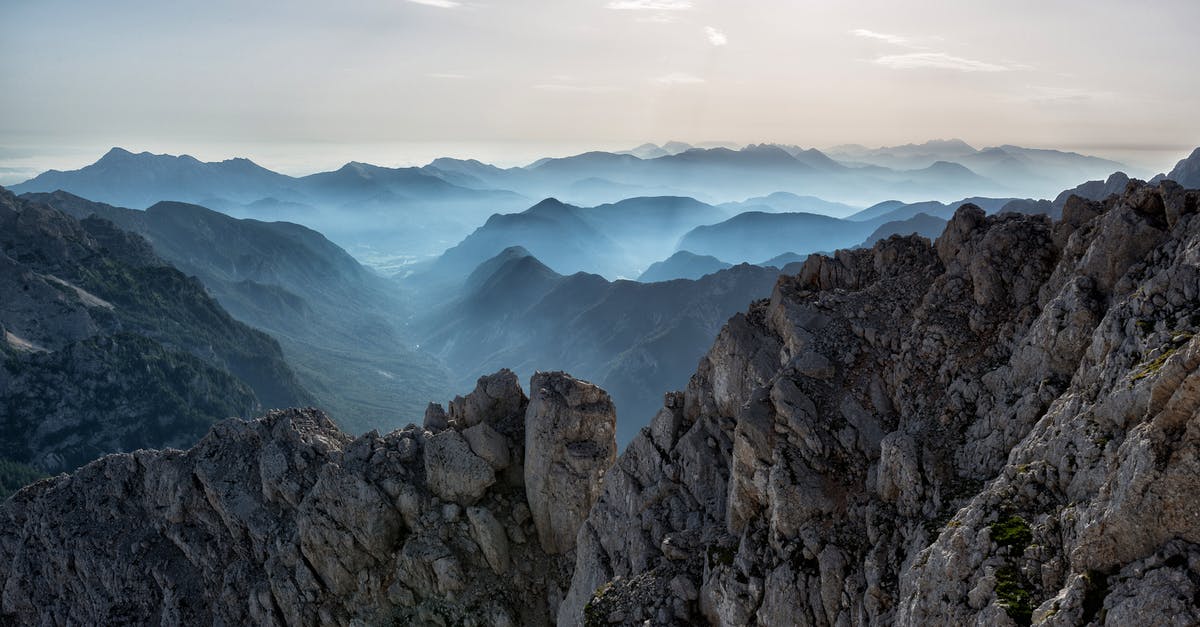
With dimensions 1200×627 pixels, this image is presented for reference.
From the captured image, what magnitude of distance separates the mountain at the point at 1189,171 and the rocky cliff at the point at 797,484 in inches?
7127

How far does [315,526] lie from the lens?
59.0 m

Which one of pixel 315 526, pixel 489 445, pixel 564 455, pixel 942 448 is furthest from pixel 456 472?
pixel 942 448

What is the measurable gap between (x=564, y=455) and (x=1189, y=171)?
200 m

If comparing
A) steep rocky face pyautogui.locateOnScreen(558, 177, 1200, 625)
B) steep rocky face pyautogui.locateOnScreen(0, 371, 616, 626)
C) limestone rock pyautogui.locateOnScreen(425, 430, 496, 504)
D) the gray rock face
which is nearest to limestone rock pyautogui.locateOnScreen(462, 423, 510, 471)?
steep rocky face pyautogui.locateOnScreen(0, 371, 616, 626)

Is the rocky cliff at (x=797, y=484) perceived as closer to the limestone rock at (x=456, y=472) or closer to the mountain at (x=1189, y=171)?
the limestone rock at (x=456, y=472)

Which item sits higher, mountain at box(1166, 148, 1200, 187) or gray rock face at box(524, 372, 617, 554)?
mountain at box(1166, 148, 1200, 187)

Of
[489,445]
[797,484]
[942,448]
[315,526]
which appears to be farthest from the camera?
[489,445]

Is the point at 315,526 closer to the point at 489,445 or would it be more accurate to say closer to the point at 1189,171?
the point at 489,445

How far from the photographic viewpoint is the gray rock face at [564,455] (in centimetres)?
5638

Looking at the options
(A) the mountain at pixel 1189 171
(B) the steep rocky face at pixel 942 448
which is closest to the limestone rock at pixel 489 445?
(B) the steep rocky face at pixel 942 448

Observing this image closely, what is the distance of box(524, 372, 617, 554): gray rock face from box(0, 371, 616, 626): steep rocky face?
0.17 meters

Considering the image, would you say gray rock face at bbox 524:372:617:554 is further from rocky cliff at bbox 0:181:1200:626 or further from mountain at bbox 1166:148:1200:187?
mountain at bbox 1166:148:1200:187

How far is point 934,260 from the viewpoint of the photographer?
39781mm

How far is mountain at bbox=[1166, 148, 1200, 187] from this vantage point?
174875 millimetres
